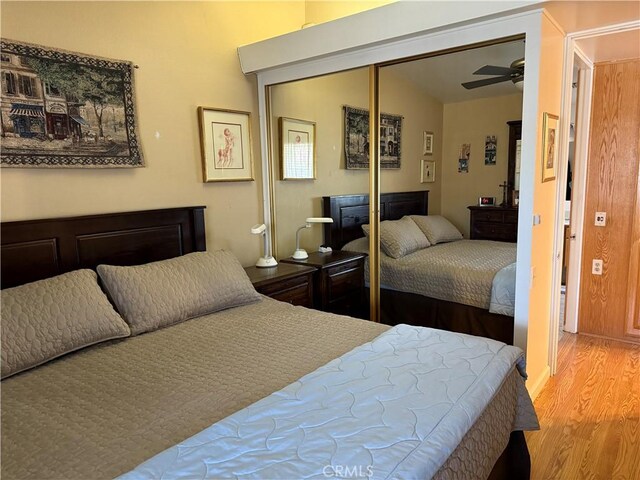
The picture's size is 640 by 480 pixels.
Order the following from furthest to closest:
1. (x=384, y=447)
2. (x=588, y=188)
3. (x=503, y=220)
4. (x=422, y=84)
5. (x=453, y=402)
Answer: (x=588, y=188)
(x=422, y=84)
(x=503, y=220)
(x=453, y=402)
(x=384, y=447)

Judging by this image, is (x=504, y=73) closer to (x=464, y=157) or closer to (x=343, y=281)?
(x=464, y=157)

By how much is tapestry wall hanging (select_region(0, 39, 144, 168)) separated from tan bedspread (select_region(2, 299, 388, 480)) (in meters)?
1.05

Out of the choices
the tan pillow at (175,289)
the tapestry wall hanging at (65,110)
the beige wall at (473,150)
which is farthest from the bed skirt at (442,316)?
the tapestry wall hanging at (65,110)

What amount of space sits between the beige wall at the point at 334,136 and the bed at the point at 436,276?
0.09 metres

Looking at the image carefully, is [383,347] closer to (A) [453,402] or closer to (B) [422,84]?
(A) [453,402]

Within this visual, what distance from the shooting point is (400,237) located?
305cm

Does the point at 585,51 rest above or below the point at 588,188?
above

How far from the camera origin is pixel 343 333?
1.99 metres

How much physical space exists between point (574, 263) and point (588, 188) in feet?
2.00

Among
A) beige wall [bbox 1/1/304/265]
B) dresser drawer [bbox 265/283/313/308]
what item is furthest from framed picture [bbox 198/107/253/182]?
dresser drawer [bbox 265/283/313/308]

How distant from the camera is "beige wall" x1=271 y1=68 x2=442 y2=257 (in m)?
2.89

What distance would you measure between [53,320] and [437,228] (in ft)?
7.49

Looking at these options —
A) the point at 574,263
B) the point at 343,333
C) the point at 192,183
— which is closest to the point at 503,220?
the point at 343,333

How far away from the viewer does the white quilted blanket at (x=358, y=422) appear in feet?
3.49
